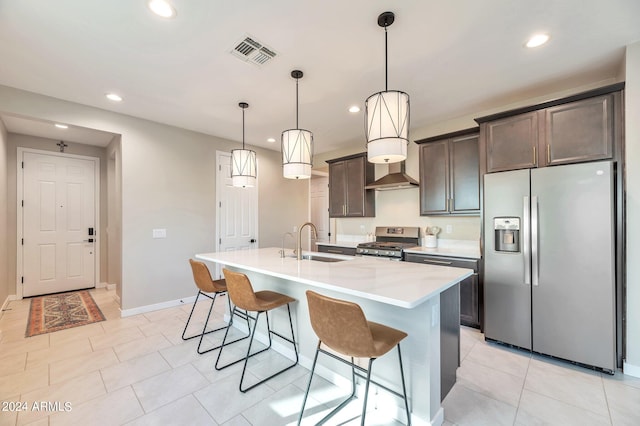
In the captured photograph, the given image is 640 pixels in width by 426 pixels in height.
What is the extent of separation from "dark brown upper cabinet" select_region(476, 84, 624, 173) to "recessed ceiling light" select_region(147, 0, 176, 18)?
9.79 ft

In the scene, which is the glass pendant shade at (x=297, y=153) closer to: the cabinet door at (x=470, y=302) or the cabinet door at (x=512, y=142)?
the cabinet door at (x=512, y=142)

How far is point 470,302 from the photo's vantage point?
3.16 metres

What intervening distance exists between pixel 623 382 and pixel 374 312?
6.97ft

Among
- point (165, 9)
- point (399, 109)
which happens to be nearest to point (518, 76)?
point (399, 109)

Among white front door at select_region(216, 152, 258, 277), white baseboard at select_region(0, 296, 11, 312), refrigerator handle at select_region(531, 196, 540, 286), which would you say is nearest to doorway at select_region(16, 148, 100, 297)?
white baseboard at select_region(0, 296, 11, 312)

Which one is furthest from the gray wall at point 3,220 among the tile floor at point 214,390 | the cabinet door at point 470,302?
the cabinet door at point 470,302

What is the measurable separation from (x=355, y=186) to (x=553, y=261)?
2901 mm

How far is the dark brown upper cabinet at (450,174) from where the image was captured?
3.44m

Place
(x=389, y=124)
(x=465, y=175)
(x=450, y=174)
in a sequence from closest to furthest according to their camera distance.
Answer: (x=389, y=124) < (x=465, y=175) < (x=450, y=174)

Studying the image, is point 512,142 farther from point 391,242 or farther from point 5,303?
point 5,303

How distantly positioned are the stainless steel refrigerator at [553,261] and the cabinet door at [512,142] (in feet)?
0.42

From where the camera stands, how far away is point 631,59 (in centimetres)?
224

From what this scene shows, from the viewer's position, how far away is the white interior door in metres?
6.67

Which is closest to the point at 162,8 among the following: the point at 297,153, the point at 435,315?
the point at 297,153
